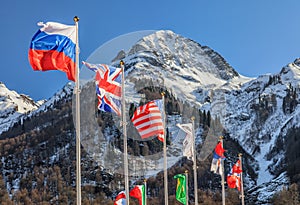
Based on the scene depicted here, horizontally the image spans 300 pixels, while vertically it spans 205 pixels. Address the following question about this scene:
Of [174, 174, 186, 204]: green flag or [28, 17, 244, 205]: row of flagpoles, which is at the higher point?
[28, 17, 244, 205]: row of flagpoles

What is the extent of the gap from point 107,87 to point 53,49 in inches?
183

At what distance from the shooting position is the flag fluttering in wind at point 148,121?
27578 mm

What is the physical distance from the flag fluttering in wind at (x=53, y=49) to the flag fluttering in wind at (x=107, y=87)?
2824mm

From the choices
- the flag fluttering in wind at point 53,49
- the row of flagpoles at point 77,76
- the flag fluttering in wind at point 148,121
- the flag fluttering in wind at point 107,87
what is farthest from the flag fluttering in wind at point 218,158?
the flag fluttering in wind at point 53,49

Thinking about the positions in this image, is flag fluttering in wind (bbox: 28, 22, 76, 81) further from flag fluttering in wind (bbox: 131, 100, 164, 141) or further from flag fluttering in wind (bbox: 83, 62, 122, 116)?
flag fluttering in wind (bbox: 131, 100, 164, 141)

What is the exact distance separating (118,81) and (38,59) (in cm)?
595

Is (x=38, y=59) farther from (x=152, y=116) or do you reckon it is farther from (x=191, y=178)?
(x=191, y=178)

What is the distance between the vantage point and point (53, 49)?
19.1 meters

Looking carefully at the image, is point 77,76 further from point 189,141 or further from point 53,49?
point 189,141

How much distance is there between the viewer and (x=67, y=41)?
19625mm

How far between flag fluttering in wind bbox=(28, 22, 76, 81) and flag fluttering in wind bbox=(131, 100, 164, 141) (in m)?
8.44

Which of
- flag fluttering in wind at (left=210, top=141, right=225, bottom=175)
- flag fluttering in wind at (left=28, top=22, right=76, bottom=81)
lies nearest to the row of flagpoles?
flag fluttering in wind at (left=28, top=22, right=76, bottom=81)

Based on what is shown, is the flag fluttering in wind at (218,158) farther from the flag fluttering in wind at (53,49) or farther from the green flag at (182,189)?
the flag fluttering in wind at (53,49)

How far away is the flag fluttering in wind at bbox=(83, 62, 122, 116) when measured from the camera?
74.7 ft
